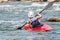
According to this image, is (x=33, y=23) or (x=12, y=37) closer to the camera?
(x=12, y=37)

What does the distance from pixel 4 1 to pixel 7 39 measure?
31.7 metres

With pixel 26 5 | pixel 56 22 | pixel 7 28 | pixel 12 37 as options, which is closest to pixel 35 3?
pixel 26 5

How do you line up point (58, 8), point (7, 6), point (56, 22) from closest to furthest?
point (56, 22), point (58, 8), point (7, 6)

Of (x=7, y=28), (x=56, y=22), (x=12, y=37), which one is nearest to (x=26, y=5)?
(x=56, y=22)

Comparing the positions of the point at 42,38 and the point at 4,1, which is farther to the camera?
the point at 4,1

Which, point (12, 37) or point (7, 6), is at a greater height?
point (12, 37)

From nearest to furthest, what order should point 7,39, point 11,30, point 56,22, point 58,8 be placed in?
point 7,39
point 11,30
point 56,22
point 58,8

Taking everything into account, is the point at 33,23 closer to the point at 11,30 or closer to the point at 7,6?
the point at 11,30

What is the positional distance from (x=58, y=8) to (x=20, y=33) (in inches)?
869

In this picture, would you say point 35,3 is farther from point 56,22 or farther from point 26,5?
point 56,22

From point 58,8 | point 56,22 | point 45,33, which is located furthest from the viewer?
point 58,8

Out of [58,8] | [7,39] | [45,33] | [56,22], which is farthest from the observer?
[58,8]

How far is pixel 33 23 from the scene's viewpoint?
26.2 meters

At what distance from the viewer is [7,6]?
51344mm
